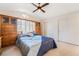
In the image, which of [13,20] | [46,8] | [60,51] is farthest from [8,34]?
[60,51]

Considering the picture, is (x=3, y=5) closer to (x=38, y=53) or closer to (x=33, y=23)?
(x=33, y=23)

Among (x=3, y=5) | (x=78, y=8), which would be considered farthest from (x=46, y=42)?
(x=3, y=5)

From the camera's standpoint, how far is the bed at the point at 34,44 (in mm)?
1253

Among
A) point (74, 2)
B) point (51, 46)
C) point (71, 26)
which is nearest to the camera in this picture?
point (74, 2)

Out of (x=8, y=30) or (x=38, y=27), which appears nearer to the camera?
(x=8, y=30)

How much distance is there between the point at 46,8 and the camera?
1294mm

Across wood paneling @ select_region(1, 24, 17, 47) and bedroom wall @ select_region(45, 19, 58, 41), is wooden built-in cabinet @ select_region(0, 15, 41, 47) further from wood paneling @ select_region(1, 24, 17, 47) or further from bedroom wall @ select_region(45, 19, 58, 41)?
bedroom wall @ select_region(45, 19, 58, 41)

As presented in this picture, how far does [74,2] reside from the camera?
1.11m

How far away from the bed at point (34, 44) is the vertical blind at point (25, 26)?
116 mm

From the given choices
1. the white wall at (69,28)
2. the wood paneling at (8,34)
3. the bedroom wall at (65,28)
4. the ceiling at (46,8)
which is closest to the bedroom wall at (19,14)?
the ceiling at (46,8)

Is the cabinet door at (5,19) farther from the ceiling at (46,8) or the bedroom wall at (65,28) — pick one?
the bedroom wall at (65,28)

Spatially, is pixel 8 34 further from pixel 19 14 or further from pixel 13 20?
pixel 19 14

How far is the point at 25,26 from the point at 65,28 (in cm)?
71

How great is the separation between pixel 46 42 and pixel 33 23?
41cm
